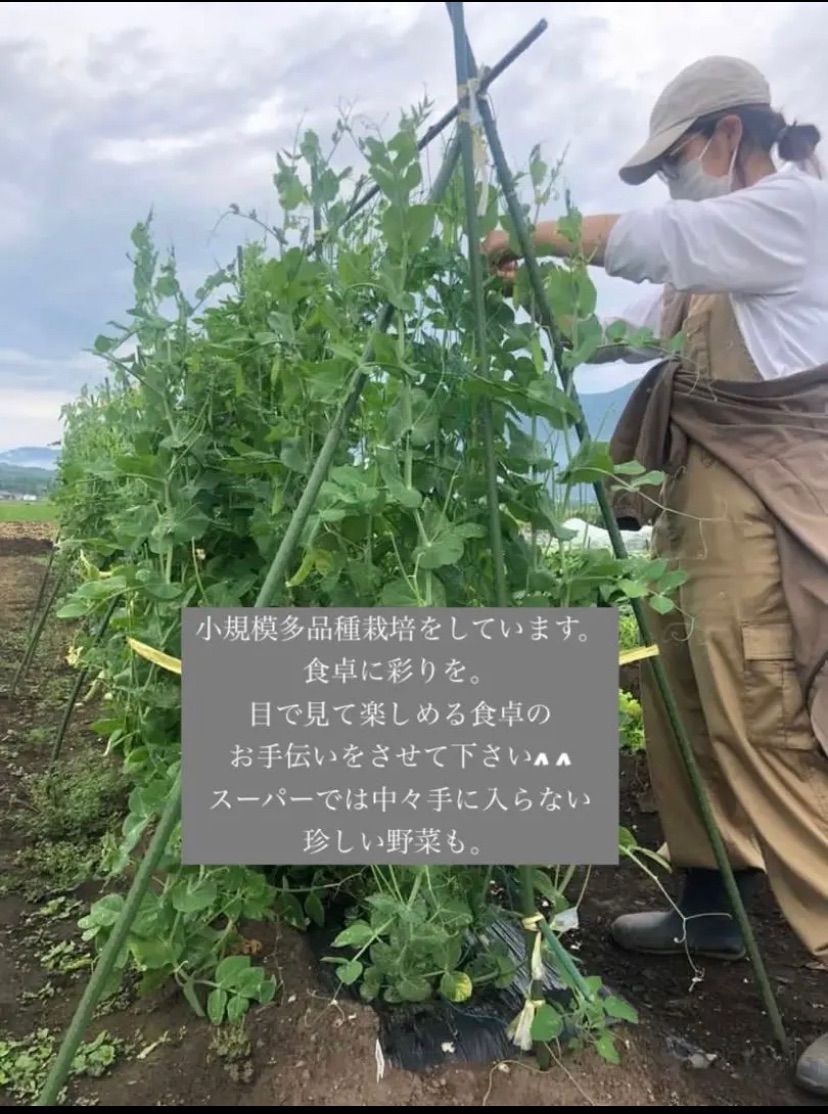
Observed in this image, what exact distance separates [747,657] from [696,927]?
2.86 ft

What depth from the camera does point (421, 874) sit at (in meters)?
1.73

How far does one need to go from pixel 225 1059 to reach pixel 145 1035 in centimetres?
25

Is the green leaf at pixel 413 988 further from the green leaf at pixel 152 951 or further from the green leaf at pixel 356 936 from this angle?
the green leaf at pixel 152 951

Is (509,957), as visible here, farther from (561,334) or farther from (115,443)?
(115,443)

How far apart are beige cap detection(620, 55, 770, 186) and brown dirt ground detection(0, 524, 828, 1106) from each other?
1.86 m

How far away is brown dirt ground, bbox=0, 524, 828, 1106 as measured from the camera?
1.74 meters

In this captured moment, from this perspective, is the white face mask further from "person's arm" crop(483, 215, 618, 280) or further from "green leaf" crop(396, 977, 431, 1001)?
"green leaf" crop(396, 977, 431, 1001)

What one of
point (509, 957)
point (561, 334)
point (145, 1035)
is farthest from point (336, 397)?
point (145, 1035)

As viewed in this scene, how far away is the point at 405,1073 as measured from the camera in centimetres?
175

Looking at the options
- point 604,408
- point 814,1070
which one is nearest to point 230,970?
point 814,1070

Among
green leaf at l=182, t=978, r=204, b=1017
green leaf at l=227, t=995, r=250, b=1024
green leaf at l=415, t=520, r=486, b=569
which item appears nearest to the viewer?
green leaf at l=415, t=520, r=486, b=569

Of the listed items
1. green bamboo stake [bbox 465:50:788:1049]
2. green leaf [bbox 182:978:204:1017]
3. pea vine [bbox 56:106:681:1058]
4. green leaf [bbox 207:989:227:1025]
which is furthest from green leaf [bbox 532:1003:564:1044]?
green leaf [bbox 182:978:204:1017]

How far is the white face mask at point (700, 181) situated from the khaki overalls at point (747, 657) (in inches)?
8.6
